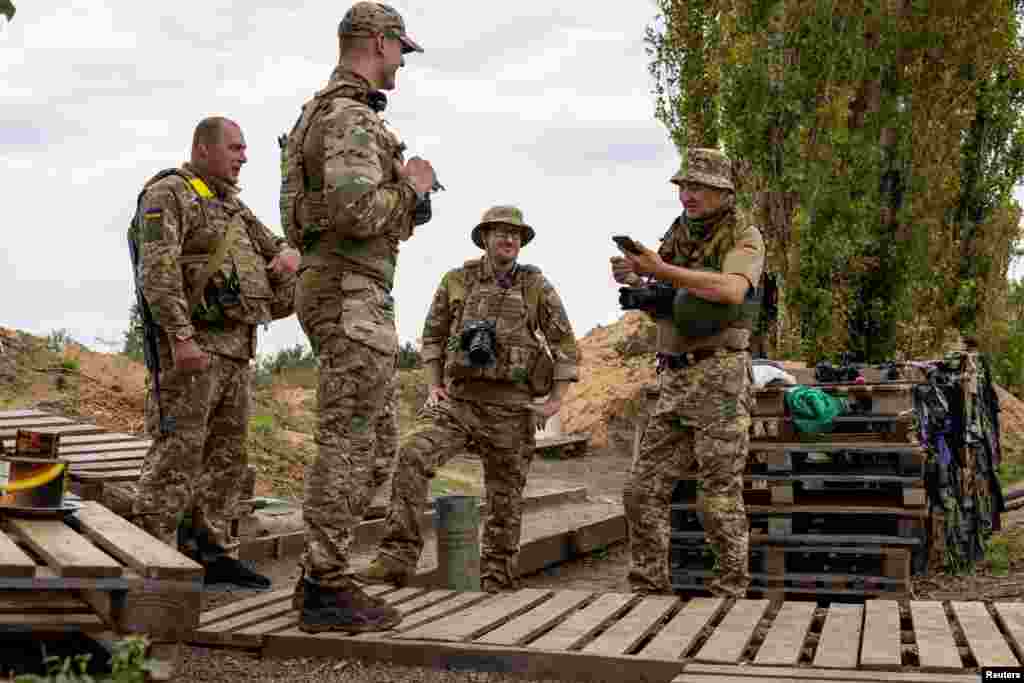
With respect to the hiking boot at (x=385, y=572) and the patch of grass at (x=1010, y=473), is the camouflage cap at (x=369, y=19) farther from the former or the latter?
the patch of grass at (x=1010, y=473)

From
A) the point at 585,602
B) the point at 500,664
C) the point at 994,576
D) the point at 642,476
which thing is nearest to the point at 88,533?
the point at 500,664

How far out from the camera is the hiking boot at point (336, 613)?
587 cm

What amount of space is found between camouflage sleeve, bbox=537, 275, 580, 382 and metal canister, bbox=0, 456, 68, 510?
3.27 metres

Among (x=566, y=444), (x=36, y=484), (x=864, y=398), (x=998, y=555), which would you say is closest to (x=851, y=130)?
(x=566, y=444)

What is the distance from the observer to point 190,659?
589 cm

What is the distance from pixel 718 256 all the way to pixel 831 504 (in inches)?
81.2

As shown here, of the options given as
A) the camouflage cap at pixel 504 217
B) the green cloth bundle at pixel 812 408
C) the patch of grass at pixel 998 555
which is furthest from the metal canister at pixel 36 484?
the patch of grass at pixel 998 555

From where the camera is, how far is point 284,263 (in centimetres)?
738

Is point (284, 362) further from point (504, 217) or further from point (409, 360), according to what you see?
point (504, 217)

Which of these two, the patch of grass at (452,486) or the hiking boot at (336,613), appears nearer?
the hiking boot at (336,613)

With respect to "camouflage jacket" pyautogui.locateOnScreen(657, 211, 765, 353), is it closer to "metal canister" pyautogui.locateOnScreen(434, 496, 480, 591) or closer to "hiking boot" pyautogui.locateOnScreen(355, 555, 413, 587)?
"metal canister" pyautogui.locateOnScreen(434, 496, 480, 591)

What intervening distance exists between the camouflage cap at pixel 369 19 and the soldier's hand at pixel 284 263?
177 cm

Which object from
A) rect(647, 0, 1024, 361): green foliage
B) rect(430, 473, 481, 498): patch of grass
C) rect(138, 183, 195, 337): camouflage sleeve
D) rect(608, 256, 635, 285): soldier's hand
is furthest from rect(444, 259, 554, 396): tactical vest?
rect(647, 0, 1024, 361): green foliage

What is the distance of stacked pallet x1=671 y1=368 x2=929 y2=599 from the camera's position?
820 centimetres
